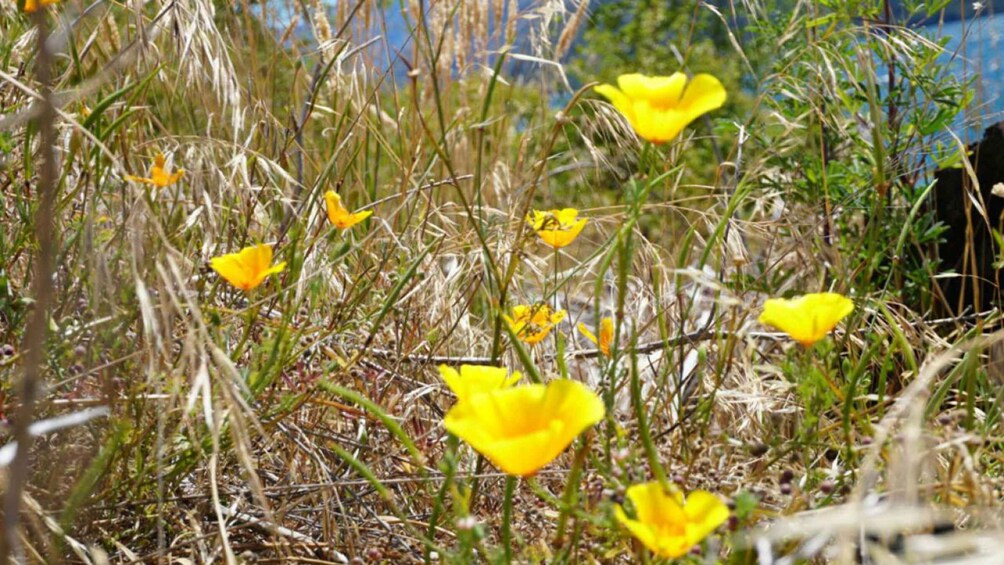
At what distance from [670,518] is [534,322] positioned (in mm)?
628

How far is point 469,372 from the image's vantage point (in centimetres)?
91

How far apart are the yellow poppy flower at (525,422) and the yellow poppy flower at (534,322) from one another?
0.47 m

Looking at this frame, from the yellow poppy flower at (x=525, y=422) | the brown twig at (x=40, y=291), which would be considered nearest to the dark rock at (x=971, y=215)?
the yellow poppy flower at (x=525, y=422)

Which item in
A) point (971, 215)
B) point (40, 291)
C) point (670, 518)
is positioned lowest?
point (971, 215)

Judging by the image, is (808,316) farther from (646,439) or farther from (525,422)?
(525,422)

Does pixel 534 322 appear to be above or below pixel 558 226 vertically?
below

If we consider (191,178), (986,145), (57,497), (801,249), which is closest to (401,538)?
(57,497)

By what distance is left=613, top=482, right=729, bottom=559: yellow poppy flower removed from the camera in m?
0.69

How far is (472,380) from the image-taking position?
901mm

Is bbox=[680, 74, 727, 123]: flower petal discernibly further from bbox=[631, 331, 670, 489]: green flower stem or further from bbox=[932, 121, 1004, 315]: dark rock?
bbox=[932, 121, 1004, 315]: dark rock

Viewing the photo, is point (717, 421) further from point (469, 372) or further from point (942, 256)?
point (942, 256)

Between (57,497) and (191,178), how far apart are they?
544 mm

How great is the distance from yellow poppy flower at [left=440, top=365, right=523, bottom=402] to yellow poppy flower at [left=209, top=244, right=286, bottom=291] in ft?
0.81

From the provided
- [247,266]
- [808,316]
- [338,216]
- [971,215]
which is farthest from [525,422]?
[971,215]
